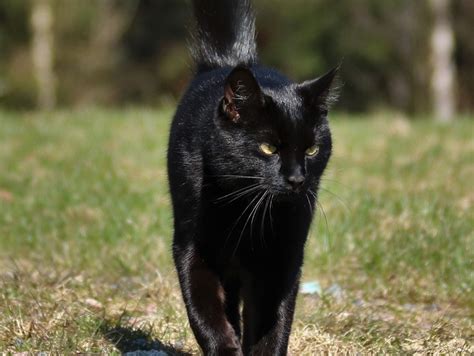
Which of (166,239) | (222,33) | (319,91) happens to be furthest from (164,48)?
(319,91)

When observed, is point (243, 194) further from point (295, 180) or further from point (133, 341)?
point (133, 341)

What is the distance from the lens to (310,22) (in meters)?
25.4

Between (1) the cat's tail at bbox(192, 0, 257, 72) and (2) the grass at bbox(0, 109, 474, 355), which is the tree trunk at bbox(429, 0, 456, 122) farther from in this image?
(1) the cat's tail at bbox(192, 0, 257, 72)

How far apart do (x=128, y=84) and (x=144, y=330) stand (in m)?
21.4

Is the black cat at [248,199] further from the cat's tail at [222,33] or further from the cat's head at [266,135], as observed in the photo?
the cat's tail at [222,33]

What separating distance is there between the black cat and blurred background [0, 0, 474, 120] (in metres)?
16.4

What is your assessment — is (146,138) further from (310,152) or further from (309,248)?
(310,152)

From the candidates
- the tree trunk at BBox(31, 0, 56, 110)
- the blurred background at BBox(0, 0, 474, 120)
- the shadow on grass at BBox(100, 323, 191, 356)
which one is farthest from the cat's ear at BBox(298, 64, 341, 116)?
the tree trunk at BBox(31, 0, 56, 110)

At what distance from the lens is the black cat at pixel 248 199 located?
308 cm

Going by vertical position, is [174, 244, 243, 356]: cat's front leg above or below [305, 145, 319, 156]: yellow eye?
below

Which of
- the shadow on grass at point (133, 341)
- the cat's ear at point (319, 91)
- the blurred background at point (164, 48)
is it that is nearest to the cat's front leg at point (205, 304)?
the shadow on grass at point (133, 341)

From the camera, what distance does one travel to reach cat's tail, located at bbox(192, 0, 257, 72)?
423cm

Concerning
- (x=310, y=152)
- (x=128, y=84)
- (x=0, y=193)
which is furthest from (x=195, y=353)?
(x=128, y=84)

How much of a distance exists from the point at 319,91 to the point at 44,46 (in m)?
20.1
